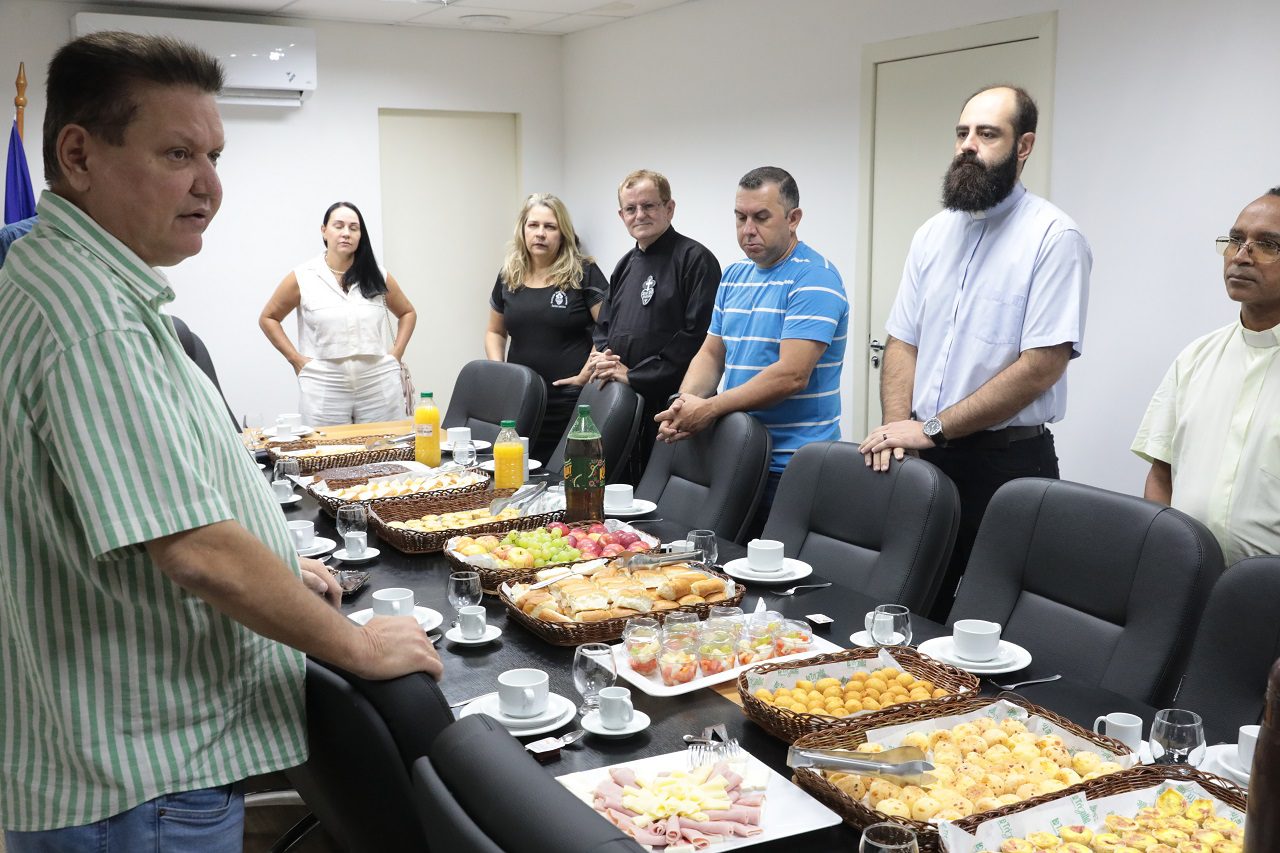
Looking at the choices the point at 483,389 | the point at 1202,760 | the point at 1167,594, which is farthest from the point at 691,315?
the point at 1202,760

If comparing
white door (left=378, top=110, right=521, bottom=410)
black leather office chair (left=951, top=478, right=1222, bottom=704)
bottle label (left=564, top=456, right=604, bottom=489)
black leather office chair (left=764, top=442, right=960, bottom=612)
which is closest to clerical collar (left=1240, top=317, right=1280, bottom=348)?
black leather office chair (left=951, top=478, right=1222, bottom=704)

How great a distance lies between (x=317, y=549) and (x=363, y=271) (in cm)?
260

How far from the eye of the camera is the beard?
114 inches

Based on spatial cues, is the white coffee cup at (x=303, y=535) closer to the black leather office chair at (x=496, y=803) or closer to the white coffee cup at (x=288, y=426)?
the white coffee cup at (x=288, y=426)

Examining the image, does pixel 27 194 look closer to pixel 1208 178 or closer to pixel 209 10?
pixel 209 10

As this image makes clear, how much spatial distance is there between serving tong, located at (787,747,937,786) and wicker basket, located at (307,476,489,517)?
1567 mm

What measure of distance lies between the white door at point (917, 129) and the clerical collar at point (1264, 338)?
2.04m

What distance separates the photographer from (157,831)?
4.24 ft

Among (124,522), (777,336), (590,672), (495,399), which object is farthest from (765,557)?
(495,399)

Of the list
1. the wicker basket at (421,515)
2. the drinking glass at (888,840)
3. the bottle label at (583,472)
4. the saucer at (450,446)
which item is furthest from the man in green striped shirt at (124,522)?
the saucer at (450,446)

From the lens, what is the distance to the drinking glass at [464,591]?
1.97 meters

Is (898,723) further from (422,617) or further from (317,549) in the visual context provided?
(317,549)

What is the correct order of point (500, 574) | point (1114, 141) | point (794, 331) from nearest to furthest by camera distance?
point (500, 574) < point (794, 331) < point (1114, 141)

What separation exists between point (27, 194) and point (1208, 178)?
16.4ft
